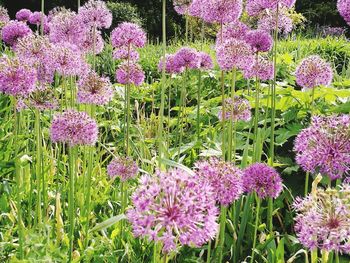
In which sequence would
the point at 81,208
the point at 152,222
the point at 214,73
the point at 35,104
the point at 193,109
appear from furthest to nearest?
the point at 214,73, the point at 193,109, the point at 81,208, the point at 35,104, the point at 152,222

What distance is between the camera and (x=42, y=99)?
2.72 meters

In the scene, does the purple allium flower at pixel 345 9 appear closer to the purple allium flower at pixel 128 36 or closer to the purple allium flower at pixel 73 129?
the purple allium flower at pixel 128 36

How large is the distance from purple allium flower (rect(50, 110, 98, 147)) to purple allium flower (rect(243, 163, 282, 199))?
0.68 m

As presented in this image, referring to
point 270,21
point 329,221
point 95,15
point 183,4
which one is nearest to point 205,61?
point 270,21

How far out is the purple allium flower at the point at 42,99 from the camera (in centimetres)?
270

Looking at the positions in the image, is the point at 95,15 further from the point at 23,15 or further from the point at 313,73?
the point at 23,15

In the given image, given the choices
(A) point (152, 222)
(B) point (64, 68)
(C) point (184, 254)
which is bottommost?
(C) point (184, 254)

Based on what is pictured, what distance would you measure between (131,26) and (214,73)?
349 centimetres

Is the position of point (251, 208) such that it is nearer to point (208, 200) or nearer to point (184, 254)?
point (184, 254)

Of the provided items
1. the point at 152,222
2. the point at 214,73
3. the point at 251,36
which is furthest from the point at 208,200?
the point at 214,73

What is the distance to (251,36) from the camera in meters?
3.15

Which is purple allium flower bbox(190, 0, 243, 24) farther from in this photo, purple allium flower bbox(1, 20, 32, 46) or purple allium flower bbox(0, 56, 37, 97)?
purple allium flower bbox(1, 20, 32, 46)

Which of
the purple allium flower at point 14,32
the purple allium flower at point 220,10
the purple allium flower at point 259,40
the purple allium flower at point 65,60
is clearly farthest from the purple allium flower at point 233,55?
the purple allium flower at point 14,32

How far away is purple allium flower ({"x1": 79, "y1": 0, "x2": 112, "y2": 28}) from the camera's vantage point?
3631 mm
